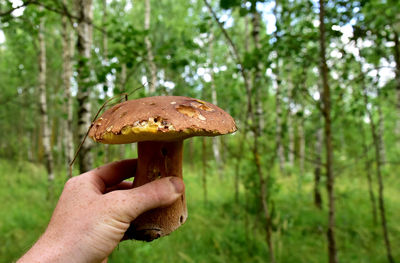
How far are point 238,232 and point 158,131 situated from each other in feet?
10.6

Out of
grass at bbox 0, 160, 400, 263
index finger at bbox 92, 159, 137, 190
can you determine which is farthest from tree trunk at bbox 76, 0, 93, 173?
index finger at bbox 92, 159, 137, 190

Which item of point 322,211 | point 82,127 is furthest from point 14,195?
point 322,211

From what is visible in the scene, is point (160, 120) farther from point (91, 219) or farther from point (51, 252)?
point (51, 252)

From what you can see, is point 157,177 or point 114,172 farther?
point 114,172

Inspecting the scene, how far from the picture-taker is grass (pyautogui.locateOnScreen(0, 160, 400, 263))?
3.03 metres

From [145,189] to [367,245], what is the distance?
416cm

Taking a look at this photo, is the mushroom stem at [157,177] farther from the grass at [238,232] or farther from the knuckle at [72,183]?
the grass at [238,232]

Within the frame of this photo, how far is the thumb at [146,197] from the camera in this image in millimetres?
947

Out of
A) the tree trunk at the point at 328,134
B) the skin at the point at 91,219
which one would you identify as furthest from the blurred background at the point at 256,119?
the skin at the point at 91,219

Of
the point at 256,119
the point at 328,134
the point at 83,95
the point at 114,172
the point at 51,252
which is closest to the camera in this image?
the point at 51,252

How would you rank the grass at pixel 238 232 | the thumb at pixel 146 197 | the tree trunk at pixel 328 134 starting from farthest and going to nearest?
the grass at pixel 238 232 → the tree trunk at pixel 328 134 → the thumb at pixel 146 197

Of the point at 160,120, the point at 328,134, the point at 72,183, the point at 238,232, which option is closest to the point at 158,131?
the point at 160,120

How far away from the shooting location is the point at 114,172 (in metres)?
1.33

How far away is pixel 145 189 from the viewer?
100 cm
